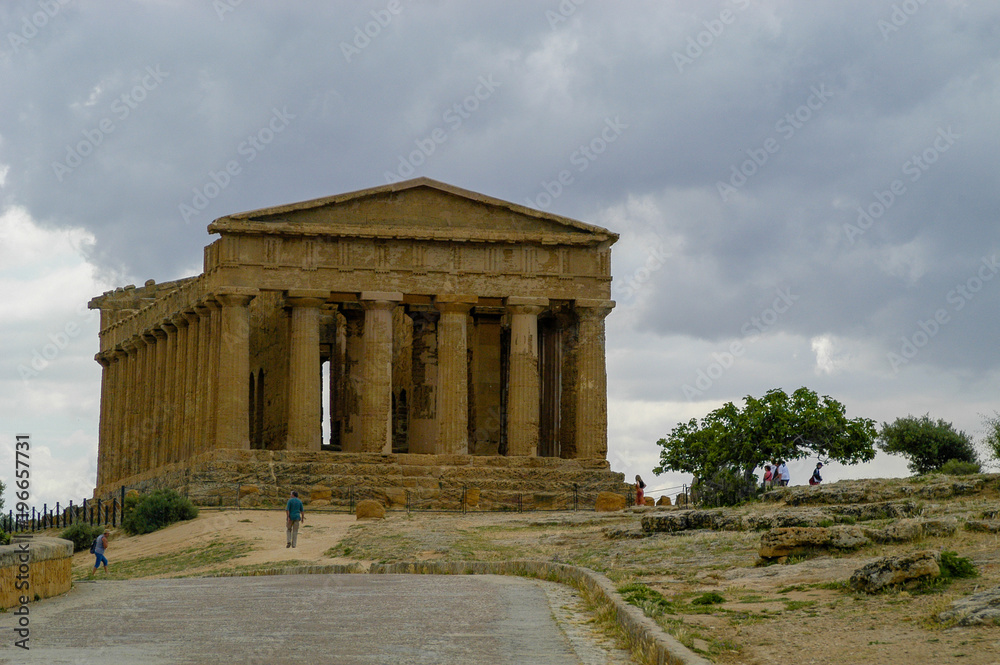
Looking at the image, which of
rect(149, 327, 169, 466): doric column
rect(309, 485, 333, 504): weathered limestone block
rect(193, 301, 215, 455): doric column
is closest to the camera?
rect(309, 485, 333, 504): weathered limestone block

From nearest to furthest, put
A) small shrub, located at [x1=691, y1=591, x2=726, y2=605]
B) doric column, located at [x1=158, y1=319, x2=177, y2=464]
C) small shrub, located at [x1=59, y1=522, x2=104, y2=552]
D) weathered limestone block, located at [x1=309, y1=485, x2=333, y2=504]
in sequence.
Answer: small shrub, located at [x1=691, y1=591, x2=726, y2=605], small shrub, located at [x1=59, y1=522, x2=104, y2=552], weathered limestone block, located at [x1=309, y1=485, x2=333, y2=504], doric column, located at [x1=158, y1=319, x2=177, y2=464]

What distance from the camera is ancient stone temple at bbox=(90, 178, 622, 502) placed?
4850cm

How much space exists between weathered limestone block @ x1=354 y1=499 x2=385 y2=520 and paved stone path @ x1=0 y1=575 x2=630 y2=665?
19683 millimetres

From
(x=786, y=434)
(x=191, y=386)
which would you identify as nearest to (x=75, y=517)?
(x=191, y=386)

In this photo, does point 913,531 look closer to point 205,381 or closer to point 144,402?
point 205,381

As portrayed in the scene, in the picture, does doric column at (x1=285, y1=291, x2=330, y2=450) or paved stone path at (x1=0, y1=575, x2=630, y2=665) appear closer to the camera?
paved stone path at (x1=0, y1=575, x2=630, y2=665)

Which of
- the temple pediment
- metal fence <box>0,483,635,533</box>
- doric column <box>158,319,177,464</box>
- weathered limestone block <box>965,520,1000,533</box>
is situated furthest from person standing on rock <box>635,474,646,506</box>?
weathered limestone block <box>965,520,1000,533</box>

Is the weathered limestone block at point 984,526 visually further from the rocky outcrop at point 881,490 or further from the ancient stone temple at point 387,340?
the ancient stone temple at point 387,340

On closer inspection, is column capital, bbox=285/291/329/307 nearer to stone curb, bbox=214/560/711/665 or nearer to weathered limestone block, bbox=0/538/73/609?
stone curb, bbox=214/560/711/665

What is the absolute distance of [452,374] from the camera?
51250 millimetres

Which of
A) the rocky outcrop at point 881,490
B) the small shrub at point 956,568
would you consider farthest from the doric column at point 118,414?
the small shrub at point 956,568

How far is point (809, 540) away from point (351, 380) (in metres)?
36.3

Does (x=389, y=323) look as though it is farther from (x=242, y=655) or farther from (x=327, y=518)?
(x=242, y=655)

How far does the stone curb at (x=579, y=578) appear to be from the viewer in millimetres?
12340
